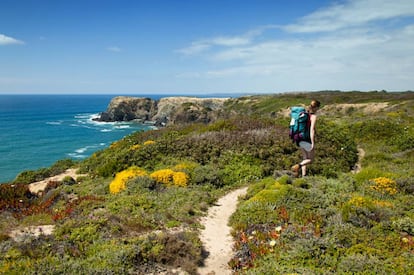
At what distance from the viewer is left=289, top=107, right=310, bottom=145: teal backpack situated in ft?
35.1

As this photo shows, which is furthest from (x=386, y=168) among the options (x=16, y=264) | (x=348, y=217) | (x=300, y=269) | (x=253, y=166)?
(x=16, y=264)

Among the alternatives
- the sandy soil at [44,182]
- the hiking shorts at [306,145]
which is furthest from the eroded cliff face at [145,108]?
the hiking shorts at [306,145]

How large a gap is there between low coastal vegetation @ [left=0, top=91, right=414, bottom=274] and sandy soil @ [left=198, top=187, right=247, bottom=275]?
0.28 meters

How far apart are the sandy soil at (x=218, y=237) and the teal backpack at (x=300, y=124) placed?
4232mm

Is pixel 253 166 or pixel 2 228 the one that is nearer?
pixel 2 228

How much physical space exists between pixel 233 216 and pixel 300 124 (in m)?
4.32

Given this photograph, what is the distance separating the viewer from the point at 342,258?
7.55 m

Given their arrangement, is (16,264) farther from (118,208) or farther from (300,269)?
(300,269)

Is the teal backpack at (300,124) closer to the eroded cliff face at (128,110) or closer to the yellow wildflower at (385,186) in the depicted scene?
the yellow wildflower at (385,186)

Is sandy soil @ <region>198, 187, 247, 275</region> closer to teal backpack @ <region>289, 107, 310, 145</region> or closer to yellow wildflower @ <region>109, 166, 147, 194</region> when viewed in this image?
teal backpack @ <region>289, 107, 310, 145</region>

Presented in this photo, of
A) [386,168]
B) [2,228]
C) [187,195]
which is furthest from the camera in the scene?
[386,168]

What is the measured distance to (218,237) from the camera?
10102mm

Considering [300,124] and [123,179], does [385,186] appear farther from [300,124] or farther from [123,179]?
[123,179]

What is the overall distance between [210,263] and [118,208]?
495 centimetres
